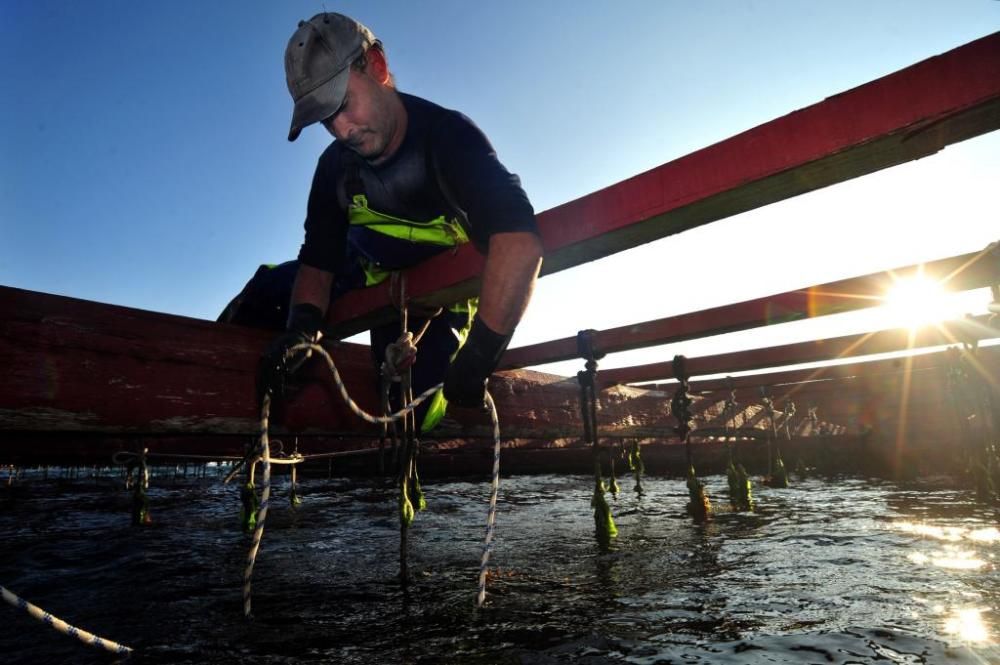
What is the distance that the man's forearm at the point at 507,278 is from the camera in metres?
1.77

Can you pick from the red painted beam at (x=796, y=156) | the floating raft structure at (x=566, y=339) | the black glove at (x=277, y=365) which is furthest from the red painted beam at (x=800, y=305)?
the black glove at (x=277, y=365)

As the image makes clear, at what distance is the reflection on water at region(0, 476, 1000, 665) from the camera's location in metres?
1.47

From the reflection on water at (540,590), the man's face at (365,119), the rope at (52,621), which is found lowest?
the reflection on water at (540,590)

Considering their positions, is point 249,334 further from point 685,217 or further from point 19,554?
point 19,554

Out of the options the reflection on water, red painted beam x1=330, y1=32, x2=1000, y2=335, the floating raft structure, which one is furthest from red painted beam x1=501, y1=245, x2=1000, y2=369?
red painted beam x1=330, y1=32, x2=1000, y2=335

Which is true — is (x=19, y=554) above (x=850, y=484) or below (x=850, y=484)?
above

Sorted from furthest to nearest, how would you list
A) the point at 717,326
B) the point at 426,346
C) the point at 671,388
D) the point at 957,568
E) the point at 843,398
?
the point at 843,398 → the point at 671,388 → the point at 717,326 → the point at 426,346 → the point at 957,568

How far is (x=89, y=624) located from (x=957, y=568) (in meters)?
3.53

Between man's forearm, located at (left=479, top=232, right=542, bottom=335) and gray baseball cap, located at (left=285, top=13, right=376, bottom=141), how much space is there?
0.89 metres

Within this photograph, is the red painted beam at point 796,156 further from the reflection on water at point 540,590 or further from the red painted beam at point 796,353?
the red painted beam at point 796,353

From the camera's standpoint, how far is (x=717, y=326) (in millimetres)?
3699

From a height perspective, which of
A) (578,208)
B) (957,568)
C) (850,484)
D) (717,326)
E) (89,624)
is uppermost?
(578,208)

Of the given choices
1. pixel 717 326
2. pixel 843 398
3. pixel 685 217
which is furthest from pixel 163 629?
pixel 843 398

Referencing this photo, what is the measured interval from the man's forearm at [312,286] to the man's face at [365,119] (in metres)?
0.65
